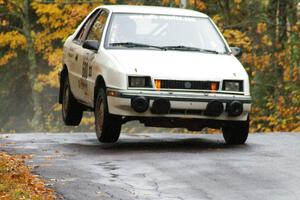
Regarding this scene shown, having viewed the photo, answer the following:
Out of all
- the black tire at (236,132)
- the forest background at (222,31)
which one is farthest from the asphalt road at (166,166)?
the forest background at (222,31)

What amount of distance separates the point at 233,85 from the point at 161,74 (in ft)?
3.31

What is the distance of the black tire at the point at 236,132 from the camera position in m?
13.3

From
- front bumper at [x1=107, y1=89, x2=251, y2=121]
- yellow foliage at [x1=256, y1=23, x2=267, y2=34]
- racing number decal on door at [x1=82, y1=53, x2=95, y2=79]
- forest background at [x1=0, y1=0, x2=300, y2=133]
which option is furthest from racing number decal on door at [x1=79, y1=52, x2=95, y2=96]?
yellow foliage at [x1=256, y1=23, x2=267, y2=34]

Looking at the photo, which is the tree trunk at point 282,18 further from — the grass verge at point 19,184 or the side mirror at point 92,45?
the grass verge at point 19,184

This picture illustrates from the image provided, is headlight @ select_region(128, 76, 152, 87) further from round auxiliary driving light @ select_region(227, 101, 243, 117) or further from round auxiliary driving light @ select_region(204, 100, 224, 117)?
round auxiliary driving light @ select_region(227, 101, 243, 117)

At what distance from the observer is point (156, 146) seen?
13469 mm

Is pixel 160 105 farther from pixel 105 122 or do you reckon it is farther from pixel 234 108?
pixel 234 108

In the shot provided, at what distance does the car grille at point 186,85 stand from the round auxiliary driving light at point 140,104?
0.31 metres

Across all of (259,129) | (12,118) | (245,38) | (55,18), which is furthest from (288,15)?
(12,118)

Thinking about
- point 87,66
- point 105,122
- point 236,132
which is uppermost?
point 87,66

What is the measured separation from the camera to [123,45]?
1324 cm

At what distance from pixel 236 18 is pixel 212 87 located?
56.5 feet

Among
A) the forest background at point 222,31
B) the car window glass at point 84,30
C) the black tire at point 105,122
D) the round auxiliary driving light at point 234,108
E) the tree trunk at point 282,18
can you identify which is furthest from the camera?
the tree trunk at point 282,18

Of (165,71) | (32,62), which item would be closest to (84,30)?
(165,71)
